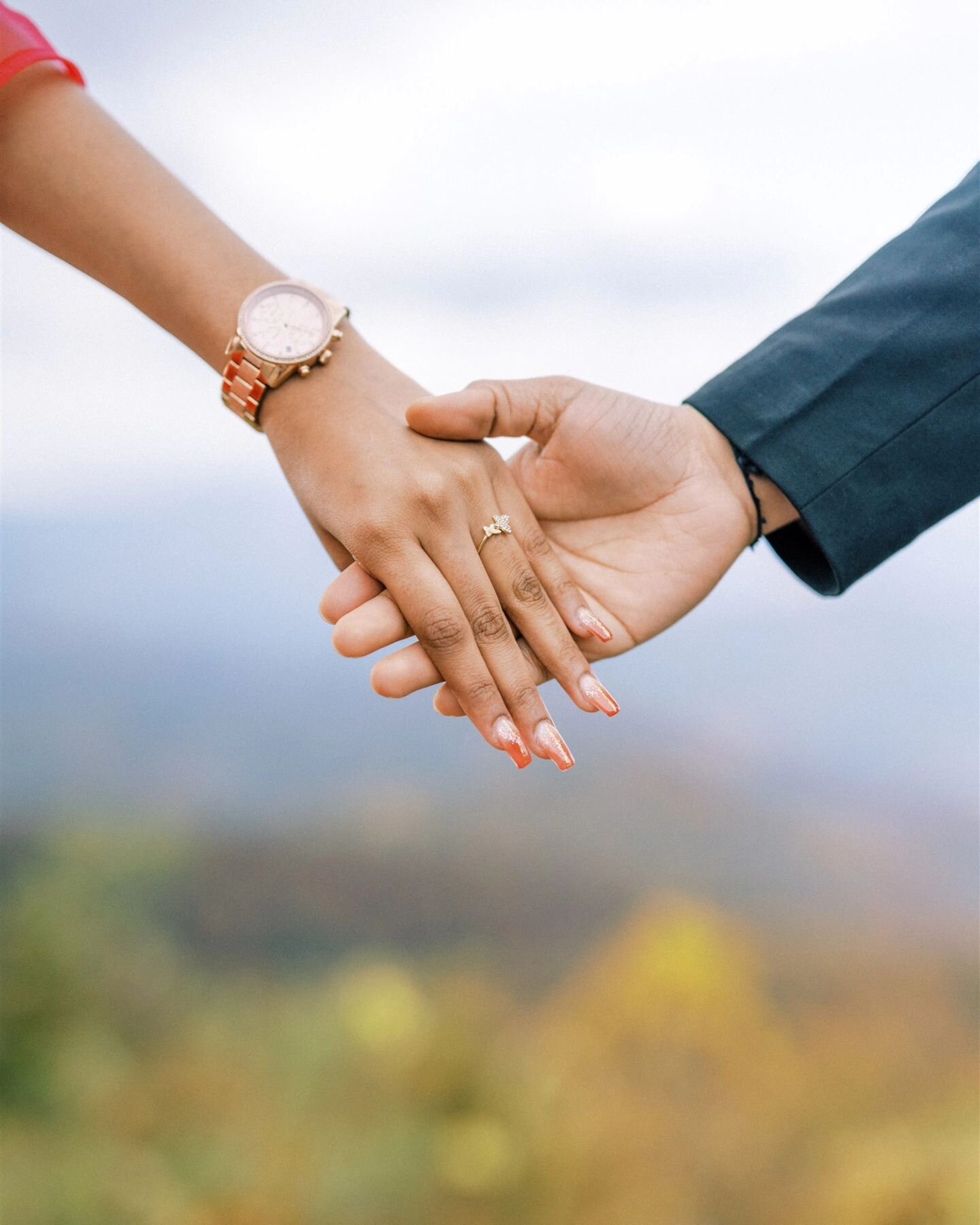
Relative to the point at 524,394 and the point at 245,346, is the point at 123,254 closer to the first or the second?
the point at 245,346

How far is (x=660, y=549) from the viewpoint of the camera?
80.2 inches

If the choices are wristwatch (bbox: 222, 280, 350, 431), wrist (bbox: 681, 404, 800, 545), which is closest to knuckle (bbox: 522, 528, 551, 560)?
wrist (bbox: 681, 404, 800, 545)

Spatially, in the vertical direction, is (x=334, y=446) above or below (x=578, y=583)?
above

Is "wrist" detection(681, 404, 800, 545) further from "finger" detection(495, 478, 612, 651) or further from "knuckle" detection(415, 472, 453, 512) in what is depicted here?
"knuckle" detection(415, 472, 453, 512)

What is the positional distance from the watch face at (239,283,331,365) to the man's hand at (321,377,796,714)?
0.30 meters

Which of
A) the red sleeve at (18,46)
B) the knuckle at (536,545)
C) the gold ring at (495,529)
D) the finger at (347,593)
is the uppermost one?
the red sleeve at (18,46)

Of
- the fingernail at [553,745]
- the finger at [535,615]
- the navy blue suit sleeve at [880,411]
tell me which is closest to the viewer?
the fingernail at [553,745]

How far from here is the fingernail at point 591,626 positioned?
189 cm

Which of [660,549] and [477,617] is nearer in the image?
[477,617]

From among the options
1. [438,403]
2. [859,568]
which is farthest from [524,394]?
[859,568]

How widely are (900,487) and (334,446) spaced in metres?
1.01

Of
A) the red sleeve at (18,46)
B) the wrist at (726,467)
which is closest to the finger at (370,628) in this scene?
the wrist at (726,467)

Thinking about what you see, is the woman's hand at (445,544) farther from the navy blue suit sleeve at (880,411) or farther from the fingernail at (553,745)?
the navy blue suit sleeve at (880,411)

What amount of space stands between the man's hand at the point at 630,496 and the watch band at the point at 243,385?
1.25 feet
